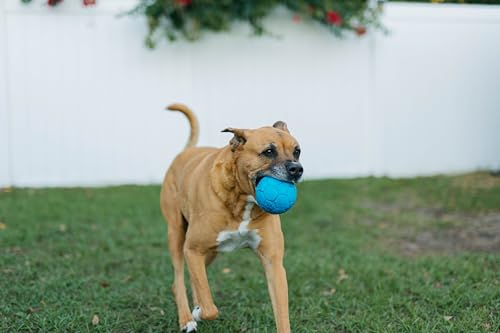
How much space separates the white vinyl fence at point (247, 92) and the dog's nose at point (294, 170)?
20.2 feet

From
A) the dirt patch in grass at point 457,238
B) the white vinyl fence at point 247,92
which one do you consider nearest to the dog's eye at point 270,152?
the dirt patch in grass at point 457,238

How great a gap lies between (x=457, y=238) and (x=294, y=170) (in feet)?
12.0

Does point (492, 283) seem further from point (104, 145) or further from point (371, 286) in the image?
point (104, 145)

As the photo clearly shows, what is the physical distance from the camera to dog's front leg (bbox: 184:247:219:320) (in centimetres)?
369

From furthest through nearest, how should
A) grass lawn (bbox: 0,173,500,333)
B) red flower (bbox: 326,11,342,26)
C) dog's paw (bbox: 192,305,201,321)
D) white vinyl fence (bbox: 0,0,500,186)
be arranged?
red flower (bbox: 326,11,342,26)
white vinyl fence (bbox: 0,0,500,186)
grass lawn (bbox: 0,173,500,333)
dog's paw (bbox: 192,305,201,321)

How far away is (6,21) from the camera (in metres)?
8.74

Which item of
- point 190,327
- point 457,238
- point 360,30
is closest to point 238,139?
point 190,327

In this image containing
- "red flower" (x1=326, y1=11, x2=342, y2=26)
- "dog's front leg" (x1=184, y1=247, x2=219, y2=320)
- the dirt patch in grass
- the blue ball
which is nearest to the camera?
the blue ball

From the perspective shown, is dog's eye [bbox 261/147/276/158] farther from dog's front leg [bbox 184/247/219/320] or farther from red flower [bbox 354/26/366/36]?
red flower [bbox 354/26/366/36]

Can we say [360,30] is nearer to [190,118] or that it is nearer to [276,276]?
[190,118]

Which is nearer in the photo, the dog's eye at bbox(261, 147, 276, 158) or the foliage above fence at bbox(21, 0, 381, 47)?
the dog's eye at bbox(261, 147, 276, 158)

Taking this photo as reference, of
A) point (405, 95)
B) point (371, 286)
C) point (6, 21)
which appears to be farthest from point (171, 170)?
point (405, 95)

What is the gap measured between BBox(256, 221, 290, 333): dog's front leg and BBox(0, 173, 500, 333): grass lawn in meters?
0.50

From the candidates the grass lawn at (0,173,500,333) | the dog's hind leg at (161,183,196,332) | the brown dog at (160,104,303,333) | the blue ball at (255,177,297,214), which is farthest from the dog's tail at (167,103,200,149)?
the blue ball at (255,177,297,214)
